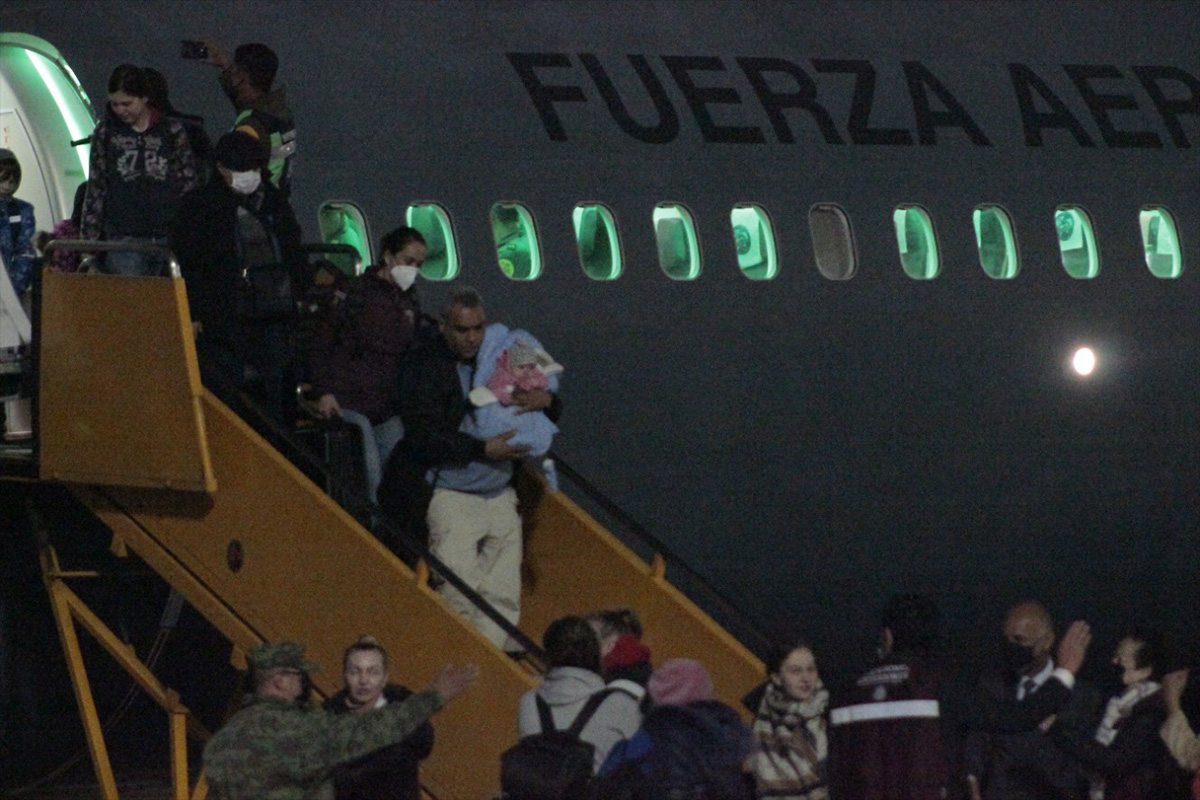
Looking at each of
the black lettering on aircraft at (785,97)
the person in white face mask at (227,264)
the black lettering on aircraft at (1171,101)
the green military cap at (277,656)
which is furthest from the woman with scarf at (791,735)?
the black lettering on aircraft at (1171,101)

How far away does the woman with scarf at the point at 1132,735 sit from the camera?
30.1 feet

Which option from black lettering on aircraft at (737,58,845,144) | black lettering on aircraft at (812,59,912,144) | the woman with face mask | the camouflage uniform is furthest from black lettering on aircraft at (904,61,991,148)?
the camouflage uniform

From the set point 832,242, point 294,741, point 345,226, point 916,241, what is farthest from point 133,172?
point 916,241

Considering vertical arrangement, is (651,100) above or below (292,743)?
above

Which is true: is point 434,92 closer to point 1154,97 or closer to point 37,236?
point 37,236

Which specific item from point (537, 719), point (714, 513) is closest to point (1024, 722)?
point (537, 719)

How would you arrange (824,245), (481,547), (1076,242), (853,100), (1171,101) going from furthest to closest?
(1171,101)
(1076,242)
(853,100)
(824,245)
(481,547)

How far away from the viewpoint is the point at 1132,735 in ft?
30.3

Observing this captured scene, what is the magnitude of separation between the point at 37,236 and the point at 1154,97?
25.3 ft

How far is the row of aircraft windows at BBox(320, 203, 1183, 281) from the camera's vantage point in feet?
40.1

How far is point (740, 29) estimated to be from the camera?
1339cm

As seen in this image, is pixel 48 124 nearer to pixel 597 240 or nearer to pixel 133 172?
pixel 597 240

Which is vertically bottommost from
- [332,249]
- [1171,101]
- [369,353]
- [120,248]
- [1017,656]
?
[1017,656]

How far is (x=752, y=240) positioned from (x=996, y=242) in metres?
1.85
